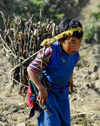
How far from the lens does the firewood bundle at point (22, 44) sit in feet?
8.86

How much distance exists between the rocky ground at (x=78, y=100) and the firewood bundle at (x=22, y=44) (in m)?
0.37

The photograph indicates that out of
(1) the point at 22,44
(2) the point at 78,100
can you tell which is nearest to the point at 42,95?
(1) the point at 22,44

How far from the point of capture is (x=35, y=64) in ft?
6.19

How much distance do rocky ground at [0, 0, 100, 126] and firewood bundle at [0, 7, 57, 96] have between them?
1.20 feet

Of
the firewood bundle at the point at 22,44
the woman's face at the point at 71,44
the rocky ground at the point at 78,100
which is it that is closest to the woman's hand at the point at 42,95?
the woman's face at the point at 71,44

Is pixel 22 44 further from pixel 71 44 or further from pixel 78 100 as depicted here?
pixel 78 100

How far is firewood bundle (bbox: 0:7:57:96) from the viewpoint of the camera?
270 cm

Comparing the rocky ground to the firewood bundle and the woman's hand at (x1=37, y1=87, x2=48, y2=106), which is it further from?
the woman's hand at (x1=37, y1=87, x2=48, y2=106)

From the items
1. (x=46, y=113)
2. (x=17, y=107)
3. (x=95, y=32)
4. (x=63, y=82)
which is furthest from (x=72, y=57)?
(x=95, y=32)

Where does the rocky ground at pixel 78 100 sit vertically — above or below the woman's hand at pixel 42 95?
below

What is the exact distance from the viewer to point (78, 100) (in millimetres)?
3383

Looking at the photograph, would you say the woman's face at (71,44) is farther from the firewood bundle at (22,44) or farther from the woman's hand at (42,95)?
the firewood bundle at (22,44)

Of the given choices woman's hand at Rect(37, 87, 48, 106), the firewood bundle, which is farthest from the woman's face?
the firewood bundle

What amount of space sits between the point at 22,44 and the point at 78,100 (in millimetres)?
1336
